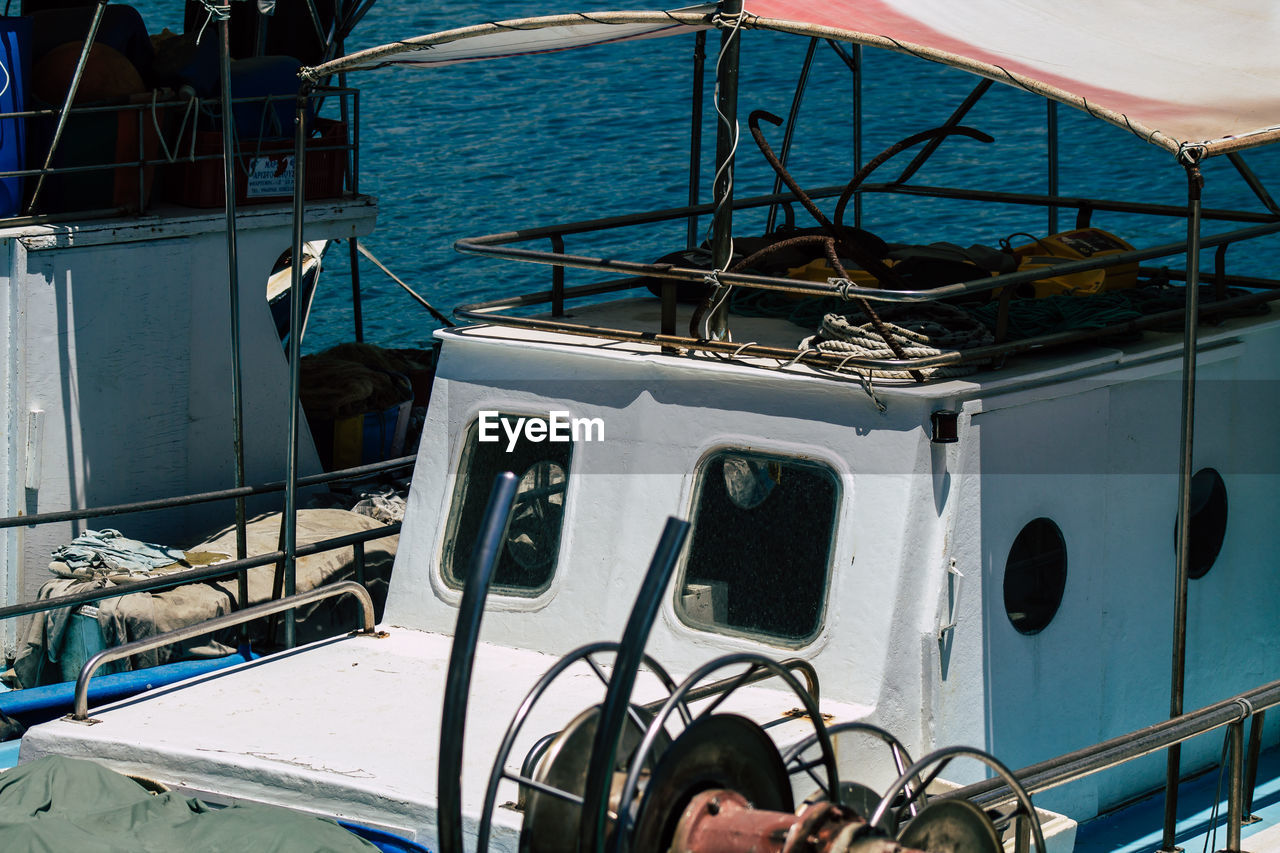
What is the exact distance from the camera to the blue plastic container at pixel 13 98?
845 cm

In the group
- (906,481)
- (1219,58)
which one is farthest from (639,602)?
(1219,58)

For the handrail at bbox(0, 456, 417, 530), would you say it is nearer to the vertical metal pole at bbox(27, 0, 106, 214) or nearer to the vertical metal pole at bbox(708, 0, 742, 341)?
the vertical metal pole at bbox(27, 0, 106, 214)

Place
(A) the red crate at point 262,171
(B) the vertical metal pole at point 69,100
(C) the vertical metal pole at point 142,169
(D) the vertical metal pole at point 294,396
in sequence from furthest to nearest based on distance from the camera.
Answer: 1. (A) the red crate at point 262,171
2. (C) the vertical metal pole at point 142,169
3. (B) the vertical metal pole at point 69,100
4. (D) the vertical metal pole at point 294,396

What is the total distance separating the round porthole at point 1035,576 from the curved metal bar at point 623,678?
9.17 ft

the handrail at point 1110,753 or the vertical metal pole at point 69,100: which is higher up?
the vertical metal pole at point 69,100

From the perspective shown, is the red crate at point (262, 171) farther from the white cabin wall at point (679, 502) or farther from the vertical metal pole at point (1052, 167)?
the vertical metal pole at point (1052, 167)

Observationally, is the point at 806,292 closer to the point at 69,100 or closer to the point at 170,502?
the point at 170,502

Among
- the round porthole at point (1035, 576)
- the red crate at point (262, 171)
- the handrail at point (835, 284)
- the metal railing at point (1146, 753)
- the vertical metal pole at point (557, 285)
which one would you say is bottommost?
the metal railing at point (1146, 753)

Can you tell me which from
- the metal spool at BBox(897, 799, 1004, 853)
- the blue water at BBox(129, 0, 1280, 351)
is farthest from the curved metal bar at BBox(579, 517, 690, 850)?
the blue water at BBox(129, 0, 1280, 351)

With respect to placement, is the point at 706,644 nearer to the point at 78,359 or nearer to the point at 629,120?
the point at 78,359

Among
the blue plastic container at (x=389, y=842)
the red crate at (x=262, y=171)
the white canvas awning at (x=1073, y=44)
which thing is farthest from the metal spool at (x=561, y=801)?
the red crate at (x=262, y=171)

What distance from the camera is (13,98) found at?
28.0 feet

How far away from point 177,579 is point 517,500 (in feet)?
6.89

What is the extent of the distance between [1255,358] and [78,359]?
19.9 ft
